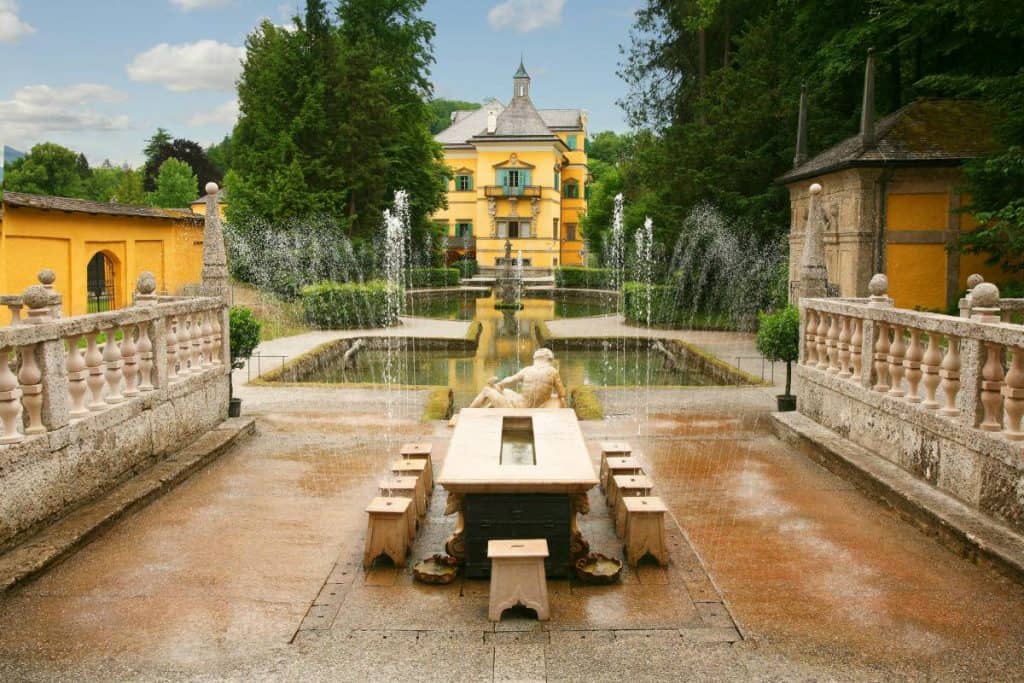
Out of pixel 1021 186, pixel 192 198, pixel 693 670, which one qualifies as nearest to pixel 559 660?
pixel 693 670

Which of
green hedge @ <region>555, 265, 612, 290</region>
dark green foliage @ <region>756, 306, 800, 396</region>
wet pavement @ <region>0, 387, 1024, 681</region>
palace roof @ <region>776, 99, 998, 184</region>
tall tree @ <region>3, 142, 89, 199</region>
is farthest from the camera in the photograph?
tall tree @ <region>3, 142, 89, 199</region>

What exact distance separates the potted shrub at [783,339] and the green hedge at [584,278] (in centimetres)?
3379

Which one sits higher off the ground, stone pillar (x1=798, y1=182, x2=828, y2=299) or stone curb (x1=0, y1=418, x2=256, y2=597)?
stone pillar (x1=798, y1=182, x2=828, y2=299)

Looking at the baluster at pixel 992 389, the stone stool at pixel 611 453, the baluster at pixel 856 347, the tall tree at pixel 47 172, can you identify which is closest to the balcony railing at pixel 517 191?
the tall tree at pixel 47 172

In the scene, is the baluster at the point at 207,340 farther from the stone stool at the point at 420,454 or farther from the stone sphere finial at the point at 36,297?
the stone sphere finial at the point at 36,297

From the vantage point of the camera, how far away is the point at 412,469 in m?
7.93

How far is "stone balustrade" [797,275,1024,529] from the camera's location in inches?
251

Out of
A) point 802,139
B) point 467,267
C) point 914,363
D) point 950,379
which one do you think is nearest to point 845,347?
point 914,363

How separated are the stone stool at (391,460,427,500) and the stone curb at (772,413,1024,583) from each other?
403 centimetres

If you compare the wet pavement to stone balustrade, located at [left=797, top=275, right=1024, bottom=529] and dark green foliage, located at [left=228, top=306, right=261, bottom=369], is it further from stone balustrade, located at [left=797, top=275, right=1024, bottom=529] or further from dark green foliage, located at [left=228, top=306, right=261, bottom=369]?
dark green foliage, located at [left=228, top=306, right=261, bottom=369]

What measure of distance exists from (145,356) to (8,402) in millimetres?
2710

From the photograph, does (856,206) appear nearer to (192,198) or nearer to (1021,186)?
(1021,186)

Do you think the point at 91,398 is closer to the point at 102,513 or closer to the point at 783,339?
the point at 102,513

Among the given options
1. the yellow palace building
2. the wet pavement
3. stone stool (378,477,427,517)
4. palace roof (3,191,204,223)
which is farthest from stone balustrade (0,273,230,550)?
the yellow palace building
